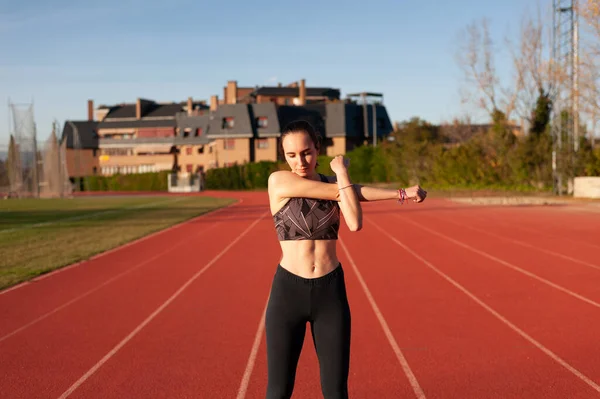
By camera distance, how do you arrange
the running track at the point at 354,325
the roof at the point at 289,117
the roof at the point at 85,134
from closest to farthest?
the running track at the point at 354,325 → the roof at the point at 289,117 → the roof at the point at 85,134

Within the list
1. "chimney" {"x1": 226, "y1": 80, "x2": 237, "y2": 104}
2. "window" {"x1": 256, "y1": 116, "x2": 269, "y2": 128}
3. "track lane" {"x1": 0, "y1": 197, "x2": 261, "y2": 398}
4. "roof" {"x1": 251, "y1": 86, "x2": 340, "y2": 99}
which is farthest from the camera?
"roof" {"x1": 251, "y1": 86, "x2": 340, "y2": 99}

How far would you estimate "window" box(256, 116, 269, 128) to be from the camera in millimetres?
73688

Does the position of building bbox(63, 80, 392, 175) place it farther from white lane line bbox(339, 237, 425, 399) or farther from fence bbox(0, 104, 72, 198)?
white lane line bbox(339, 237, 425, 399)

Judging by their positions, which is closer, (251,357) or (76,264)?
(251,357)

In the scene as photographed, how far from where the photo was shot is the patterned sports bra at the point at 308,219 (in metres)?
3.32

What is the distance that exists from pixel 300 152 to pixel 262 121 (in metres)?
71.1

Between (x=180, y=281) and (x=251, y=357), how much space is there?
5164mm

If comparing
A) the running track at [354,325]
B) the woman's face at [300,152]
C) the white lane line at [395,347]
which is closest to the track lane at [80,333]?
the running track at [354,325]

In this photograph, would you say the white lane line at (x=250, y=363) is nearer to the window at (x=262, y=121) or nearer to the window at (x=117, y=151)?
the window at (x=262, y=121)

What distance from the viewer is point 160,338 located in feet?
24.7

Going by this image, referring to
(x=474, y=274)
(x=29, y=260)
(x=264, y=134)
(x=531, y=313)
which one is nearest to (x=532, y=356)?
(x=531, y=313)

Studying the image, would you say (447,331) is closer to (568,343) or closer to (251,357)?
(568,343)

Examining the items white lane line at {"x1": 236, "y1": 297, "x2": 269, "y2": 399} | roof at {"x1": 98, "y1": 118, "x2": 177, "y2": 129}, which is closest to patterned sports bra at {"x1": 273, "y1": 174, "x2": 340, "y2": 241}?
white lane line at {"x1": 236, "y1": 297, "x2": 269, "y2": 399}

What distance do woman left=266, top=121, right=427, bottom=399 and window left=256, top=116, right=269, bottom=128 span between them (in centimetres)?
7070
